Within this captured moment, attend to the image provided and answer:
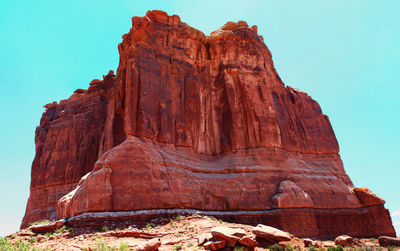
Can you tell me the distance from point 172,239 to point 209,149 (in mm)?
13870

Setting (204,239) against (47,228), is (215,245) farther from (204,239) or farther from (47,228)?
(47,228)

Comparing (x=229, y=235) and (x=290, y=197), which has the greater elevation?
(x=290, y=197)

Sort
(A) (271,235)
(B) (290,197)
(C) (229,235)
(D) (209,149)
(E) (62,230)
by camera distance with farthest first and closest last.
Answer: (D) (209,149), (B) (290,197), (E) (62,230), (A) (271,235), (C) (229,235)

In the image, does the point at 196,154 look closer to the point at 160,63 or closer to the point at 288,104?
the point at 160,63

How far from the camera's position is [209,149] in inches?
1069

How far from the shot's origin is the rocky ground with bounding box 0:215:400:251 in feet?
39.4

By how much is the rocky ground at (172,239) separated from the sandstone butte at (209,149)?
6.56 ft

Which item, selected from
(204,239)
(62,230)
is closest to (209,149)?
(62,230)

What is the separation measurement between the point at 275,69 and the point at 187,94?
12.4 metres

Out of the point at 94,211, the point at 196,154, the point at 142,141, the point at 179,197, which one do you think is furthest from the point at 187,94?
the point at 94,211

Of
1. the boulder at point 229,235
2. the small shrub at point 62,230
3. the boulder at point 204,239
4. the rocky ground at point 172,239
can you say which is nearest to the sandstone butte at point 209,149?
the small shrub at point 62,230

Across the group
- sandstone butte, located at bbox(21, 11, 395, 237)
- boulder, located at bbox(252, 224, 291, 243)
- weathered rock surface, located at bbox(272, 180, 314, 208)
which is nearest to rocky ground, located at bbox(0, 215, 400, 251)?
boulder, located at bbox(252, 224, 291, 243)

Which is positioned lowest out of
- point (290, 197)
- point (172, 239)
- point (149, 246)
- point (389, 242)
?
point (389, 242)

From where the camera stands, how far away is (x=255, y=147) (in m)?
26.3
